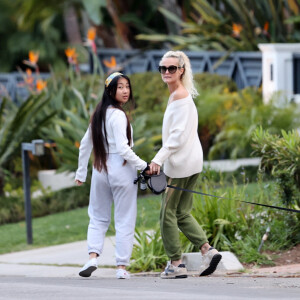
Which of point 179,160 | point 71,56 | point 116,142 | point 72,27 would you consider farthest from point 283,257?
point 72,27

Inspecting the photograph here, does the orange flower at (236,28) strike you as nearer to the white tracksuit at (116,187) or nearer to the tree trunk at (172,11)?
the tree trunk at (172,11)

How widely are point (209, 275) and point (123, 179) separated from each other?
116cm

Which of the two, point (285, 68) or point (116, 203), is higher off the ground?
point (285, 68)

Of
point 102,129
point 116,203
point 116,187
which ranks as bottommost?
point 116,203

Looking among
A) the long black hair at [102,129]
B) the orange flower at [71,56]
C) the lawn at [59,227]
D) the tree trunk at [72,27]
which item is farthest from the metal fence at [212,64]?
the tree trunk at [72,27]

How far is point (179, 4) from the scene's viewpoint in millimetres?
26688

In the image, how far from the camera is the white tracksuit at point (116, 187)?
23.3 ft

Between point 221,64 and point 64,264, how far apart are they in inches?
424

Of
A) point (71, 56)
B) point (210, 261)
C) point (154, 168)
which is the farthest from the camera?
point (71, 56)

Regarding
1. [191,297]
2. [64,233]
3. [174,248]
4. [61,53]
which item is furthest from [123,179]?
[61,53]

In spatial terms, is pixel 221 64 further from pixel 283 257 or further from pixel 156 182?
pixel 156 182

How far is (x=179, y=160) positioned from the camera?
722 cm

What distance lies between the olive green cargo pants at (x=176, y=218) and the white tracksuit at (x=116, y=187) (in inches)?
10.3

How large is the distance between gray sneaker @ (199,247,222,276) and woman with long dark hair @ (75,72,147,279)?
64 cm
